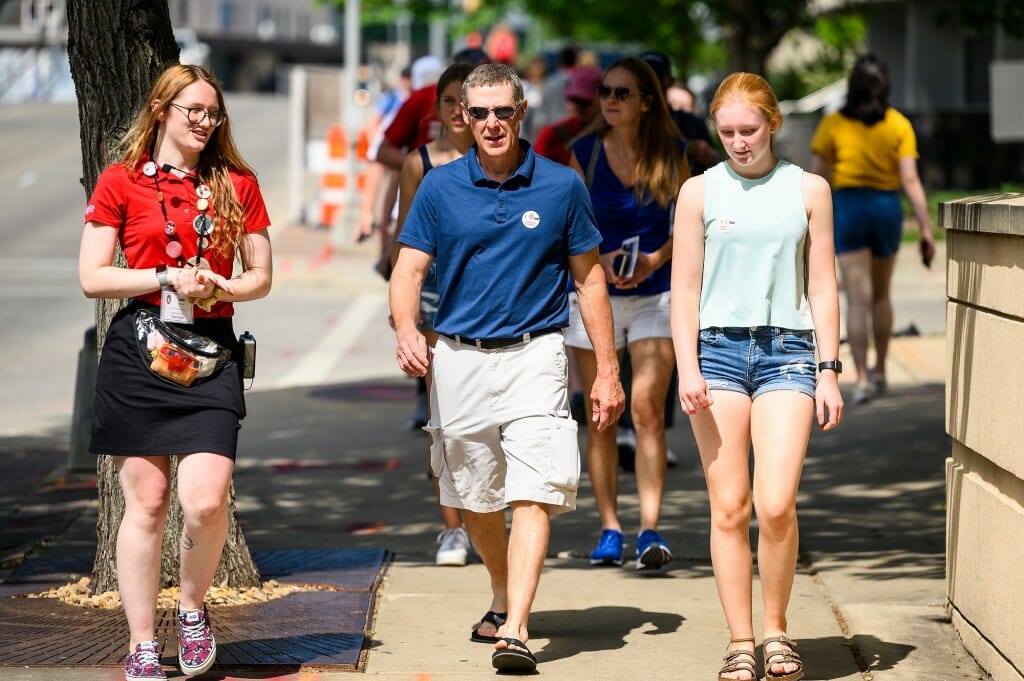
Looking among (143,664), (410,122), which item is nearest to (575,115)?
(410,122)

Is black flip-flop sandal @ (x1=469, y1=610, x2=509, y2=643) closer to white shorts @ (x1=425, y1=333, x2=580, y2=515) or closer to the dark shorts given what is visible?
white shorts @ (x1=425, y1=333, x2=580, y2=515)

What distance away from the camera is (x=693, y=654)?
5.68 meters

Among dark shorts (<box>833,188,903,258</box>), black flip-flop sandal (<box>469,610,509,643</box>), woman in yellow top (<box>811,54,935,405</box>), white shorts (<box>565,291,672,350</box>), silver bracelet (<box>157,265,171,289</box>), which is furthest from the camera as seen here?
dark shorts (<box>833,188,903,258</box>)

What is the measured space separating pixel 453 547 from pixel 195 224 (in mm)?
2413

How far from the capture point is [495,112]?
5.39 metres

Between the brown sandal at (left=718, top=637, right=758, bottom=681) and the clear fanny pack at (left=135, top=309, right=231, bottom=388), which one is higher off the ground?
the clear fanny pack at (left=135, top=309, right=231, bottom=388)

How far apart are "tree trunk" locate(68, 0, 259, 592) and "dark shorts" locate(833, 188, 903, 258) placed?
575cm

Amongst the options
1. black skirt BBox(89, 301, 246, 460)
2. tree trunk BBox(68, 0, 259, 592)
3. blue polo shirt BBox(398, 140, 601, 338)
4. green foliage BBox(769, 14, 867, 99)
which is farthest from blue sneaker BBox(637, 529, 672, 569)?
green foliage BBox(769, 14, 867, 99)

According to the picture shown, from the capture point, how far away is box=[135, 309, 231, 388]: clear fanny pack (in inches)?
194

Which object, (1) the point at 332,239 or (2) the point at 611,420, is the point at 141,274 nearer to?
(2) the point at 611,420

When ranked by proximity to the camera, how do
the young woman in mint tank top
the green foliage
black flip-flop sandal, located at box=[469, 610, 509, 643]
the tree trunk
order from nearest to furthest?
the young woman in mint tank top, black flip-flop sandal, located at box=[469, 610, 509, 643], the tree trunk, the green foliage

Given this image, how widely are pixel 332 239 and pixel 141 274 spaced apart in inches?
720

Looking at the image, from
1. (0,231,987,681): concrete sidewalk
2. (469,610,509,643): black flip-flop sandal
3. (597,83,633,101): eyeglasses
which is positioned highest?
(597,83,633,101): eyeglasses

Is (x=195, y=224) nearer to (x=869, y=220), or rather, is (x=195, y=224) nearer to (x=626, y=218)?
(x=626, y=218)
